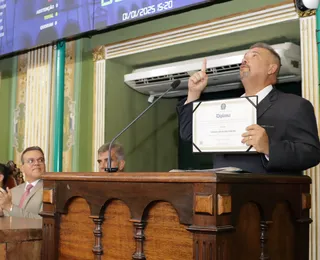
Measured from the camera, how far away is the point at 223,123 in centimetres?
186

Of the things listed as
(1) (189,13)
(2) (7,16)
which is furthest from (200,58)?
(2) (7,16)

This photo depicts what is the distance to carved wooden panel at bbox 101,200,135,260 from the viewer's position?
69.7 inches

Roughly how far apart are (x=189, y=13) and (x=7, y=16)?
1.70 m

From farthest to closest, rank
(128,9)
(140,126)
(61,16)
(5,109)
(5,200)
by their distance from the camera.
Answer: (5,109) < (140,126) < (61,16) < (128,9) < (5,200)

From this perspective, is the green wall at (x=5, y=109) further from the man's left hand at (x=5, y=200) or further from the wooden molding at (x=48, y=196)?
the wooden molding at (x=48, y=196)

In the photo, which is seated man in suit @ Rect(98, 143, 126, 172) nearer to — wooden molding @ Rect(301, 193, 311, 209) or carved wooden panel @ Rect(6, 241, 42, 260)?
carved wooden panel @ Rect(6, 241, 42, 260)

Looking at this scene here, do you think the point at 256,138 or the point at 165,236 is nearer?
the point at 165,236

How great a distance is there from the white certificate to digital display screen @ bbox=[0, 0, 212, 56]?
138 cm

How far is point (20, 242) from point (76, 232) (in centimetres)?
36

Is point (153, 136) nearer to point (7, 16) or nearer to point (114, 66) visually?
point (114, 66)

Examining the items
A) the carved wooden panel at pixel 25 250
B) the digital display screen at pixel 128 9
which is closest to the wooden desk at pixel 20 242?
the carved wooden panel at pixel 25 250

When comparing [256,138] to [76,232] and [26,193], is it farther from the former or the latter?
[26,193]

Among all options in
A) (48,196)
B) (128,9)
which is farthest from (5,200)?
(128,9)

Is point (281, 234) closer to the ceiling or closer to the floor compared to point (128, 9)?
closer to the floor
